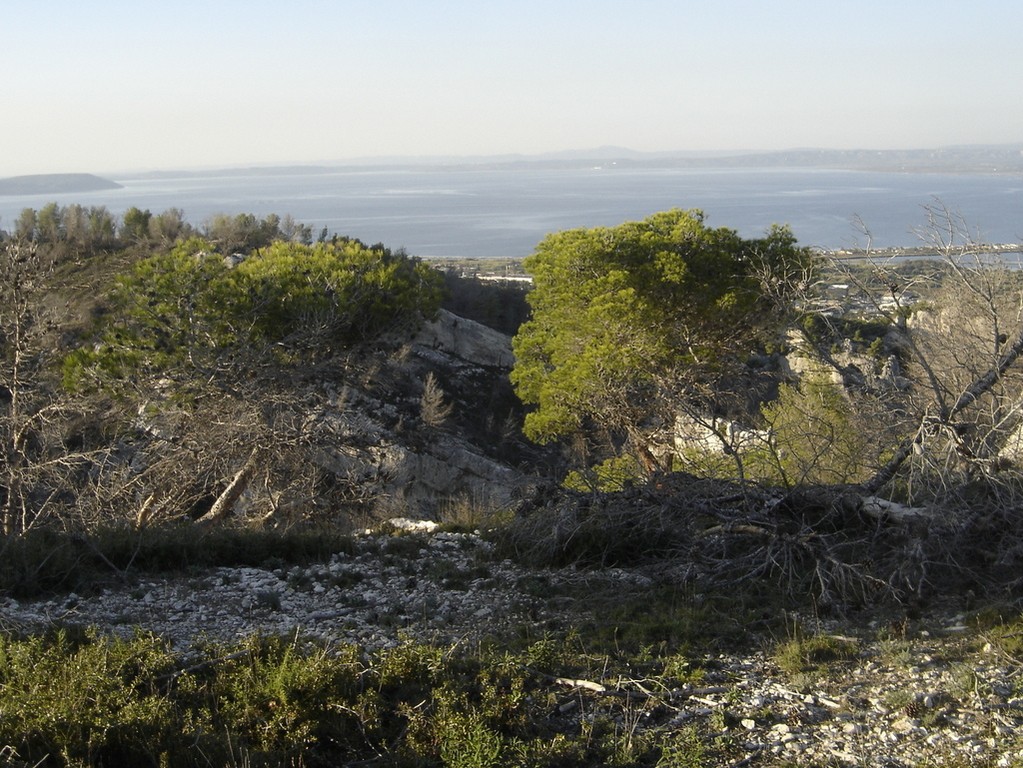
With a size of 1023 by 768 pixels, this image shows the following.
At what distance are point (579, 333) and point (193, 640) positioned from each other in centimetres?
1055

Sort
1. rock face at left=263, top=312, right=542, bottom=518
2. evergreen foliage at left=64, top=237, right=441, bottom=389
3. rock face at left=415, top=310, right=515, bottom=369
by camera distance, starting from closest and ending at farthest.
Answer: evergreen foliage at left=64, top=237, right=441, bottom=389 < rock face at left=263, top=312, right=542, bottom=518 < rock face at left=415, top=310, right=515, bottom=369

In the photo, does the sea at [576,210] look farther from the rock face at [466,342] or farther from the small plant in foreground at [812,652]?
the rock face at [466,342]

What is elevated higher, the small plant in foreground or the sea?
the sea

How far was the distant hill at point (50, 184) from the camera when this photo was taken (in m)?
81.4

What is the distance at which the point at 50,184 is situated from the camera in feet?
295

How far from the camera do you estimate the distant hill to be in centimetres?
8144

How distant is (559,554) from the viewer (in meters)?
6.32

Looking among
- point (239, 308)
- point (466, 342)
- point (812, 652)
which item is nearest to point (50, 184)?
point (466, 342)

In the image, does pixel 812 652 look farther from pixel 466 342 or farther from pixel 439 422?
pixel 466 342

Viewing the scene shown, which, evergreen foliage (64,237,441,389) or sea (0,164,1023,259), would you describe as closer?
evergreen foliage (64,237,441,389)

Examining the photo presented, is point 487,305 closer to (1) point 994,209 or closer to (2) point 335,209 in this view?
(1) point 994,209

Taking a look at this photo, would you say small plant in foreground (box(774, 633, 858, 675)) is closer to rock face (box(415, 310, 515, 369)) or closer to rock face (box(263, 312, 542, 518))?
rock face (box(263, 312, 542, 518))

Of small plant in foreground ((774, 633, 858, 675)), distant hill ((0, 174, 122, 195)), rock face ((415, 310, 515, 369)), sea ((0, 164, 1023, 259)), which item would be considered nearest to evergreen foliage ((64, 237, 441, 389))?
sea ((0, 164, 1023, 259))

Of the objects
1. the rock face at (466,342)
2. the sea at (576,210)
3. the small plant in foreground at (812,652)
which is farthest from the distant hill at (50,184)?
the small plant in foreground at (812,652)
